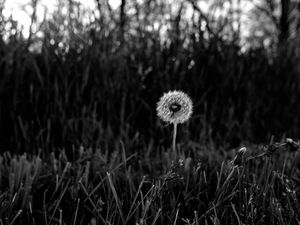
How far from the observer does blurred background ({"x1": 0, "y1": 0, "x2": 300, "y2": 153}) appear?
6.64ft

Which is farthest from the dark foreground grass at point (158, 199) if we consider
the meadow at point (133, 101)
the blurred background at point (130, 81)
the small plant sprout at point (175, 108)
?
the blurred background at point (130, 81)

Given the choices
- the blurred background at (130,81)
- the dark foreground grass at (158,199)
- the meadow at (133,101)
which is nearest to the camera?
the dark foreground grass at (158,199)

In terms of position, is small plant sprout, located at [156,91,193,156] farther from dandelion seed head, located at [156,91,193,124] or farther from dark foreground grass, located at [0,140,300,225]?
dark foreground grass, located at [0,140,300,225]

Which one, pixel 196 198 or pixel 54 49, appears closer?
pixel 196 198

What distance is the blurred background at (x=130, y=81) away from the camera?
2.03 meters

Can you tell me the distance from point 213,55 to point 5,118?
1.32m

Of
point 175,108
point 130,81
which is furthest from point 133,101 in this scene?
point 175,108

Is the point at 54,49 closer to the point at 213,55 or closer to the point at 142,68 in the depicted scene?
the point at 142,68

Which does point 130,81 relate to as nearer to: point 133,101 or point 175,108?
point 133,101

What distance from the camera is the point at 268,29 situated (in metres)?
14.7

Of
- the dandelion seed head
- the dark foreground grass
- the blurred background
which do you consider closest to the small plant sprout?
the dandelion seed head

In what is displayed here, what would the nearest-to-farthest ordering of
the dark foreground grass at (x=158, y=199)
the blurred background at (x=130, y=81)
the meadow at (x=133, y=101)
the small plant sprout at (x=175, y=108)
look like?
1. the dark foreground grass at (x=158, y=199)
2. the small plant sprout at (x=175, y=108)
3. the meadow at (x=133, y=101)
4. the blurred background at (x=130, y=81)

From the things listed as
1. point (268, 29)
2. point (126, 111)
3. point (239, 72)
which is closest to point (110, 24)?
point (126, 111)

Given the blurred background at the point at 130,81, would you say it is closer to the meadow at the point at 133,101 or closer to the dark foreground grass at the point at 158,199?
the meadow at the point at 133,101
